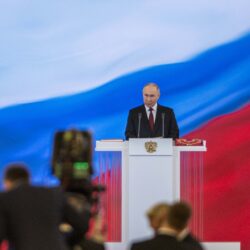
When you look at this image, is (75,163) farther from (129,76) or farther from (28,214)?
(129,76)

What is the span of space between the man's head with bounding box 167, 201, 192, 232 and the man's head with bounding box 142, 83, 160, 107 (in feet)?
10.5

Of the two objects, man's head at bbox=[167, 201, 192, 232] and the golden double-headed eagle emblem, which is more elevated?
the golden double-headed eagle emblem

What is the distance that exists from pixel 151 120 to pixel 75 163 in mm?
2869

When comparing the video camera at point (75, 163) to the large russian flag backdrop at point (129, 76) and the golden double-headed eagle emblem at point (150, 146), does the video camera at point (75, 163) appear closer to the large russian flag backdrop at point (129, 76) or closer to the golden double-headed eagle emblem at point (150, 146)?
the golden double-headed eagle emblem at point (150, 146)

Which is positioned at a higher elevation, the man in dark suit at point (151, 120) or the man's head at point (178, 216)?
the man in dark suit at point (151, 120)

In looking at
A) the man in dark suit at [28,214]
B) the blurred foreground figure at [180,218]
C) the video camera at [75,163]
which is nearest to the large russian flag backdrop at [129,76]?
the video camera at [75,163]

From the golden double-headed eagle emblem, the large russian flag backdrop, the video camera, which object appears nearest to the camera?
the video camera

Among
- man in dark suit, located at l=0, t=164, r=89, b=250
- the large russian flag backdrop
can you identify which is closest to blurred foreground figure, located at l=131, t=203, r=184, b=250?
man in dark suit, located at l=0, t=164, r=89, b=250

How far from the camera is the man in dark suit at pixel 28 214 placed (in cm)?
455

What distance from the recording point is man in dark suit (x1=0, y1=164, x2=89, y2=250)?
4.55 m

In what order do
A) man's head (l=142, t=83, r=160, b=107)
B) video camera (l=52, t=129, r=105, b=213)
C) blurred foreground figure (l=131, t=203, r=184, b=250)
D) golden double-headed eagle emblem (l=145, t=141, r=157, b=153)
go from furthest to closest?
1. man's head (l=142, t=83, r=160, b=107)
2. golden double-headed eagle emblem (l=145, t=141, r=157, b=153)
3. video camera (l=52, t=129, r=105, b=213)
4. blurred foreground figure (l=131, t=203, r=184, b=250)

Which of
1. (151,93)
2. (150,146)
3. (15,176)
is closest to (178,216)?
(15,176)

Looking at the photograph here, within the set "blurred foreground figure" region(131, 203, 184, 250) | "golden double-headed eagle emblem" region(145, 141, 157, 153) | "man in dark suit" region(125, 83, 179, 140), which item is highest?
"man in dark suit" region(125, 83, 179, 140)

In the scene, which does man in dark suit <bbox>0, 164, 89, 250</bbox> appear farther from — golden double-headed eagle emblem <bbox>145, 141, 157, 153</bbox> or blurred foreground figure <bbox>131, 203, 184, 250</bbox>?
golden double-headed eagle emblem <bbox>145, 141, 157, 153</bbox>
